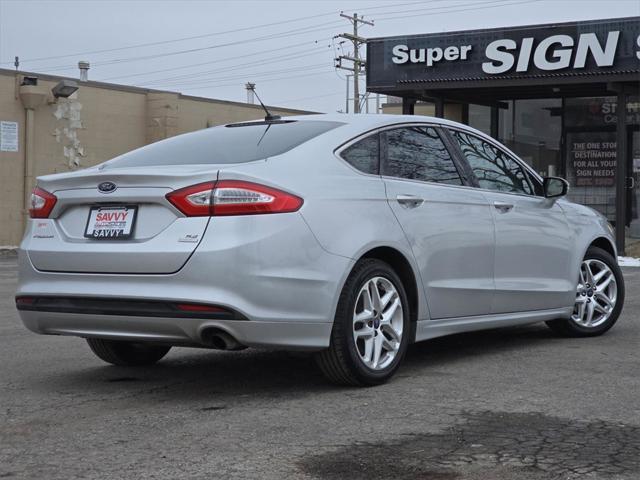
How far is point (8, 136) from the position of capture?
2444cm

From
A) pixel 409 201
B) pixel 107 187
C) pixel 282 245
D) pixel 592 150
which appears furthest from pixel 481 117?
pixel 282 245

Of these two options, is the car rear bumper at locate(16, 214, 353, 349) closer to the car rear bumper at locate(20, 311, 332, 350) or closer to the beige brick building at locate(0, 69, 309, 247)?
the car rear bumper at locate(20, 311, 332, 350)

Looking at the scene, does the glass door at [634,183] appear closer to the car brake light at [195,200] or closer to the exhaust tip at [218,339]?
the exhaust tip at [218,339]

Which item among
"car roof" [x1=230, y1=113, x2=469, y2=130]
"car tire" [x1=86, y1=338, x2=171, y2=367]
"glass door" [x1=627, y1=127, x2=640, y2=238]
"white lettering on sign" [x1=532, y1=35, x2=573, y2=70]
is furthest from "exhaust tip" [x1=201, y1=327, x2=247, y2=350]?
"glass door" [x1=627, y1=127, x2=640, y2=238]

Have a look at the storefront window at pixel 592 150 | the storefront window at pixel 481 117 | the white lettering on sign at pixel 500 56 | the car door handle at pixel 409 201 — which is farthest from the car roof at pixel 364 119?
the storefront window at pixel 481 117

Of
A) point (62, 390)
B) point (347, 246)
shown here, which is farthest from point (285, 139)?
point (62, 390)

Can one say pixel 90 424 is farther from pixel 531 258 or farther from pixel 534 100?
pixel 534 100

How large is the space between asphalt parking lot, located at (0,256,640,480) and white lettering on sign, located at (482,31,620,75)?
1510 centimetres

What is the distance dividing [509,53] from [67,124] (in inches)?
432

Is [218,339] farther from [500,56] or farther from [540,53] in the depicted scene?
[500,56]

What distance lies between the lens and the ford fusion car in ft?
16.6

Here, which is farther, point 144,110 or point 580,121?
point 144,110

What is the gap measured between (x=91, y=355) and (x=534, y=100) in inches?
758

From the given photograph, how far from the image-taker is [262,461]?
4027 mm
